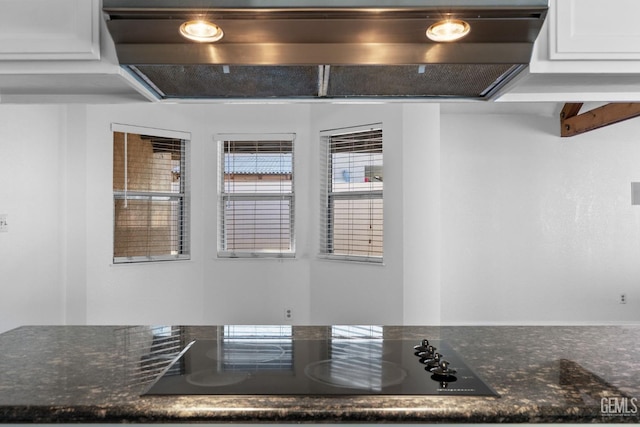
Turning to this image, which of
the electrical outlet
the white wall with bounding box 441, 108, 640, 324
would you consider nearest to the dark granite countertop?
the electrical outlet

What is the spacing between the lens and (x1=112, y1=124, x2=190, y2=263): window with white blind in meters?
4.29

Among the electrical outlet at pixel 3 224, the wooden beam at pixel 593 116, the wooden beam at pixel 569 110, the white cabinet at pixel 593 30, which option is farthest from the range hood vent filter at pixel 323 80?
the wooden beam at pixel 569 110

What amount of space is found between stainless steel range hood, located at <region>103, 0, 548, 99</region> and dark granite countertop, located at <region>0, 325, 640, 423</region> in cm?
81

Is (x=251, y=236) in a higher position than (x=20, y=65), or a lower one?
lower

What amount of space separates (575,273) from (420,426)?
540cm

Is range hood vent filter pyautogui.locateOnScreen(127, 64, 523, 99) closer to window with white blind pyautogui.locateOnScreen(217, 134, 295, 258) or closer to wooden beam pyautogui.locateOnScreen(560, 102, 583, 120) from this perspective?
window with white blind pyautogui.locateOnScreen(217, 134, 295, 258)

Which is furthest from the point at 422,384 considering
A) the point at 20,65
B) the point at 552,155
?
the point at 552,155

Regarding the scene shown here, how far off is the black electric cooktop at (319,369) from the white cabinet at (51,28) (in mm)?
873

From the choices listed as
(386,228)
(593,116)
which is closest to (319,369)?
(386,228)

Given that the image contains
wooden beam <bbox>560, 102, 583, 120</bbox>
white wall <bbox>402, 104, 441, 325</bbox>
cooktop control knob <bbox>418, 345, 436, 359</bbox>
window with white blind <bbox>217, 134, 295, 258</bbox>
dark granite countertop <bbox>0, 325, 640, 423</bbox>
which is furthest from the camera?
wooden beam <bbox>560, 102, 583, 120</bbox>

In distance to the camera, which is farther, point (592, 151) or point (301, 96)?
point (592, 151)

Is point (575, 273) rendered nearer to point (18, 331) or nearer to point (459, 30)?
point (459, 30)

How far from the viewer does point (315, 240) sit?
471 centimetres

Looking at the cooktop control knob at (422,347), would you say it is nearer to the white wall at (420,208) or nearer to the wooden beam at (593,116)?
the white wall at (420,208)
